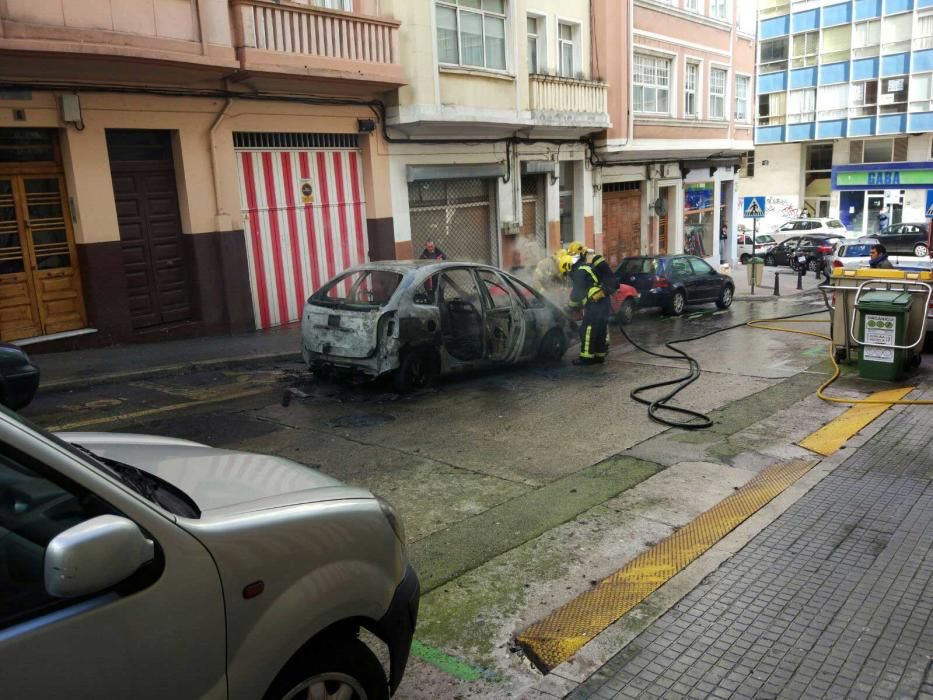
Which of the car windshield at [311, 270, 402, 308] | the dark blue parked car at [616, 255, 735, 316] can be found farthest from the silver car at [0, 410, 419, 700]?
the dark blue parked car at [616, 255, 735, 316]

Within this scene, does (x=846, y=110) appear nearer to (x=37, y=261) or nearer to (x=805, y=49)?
(x=805, y=49)

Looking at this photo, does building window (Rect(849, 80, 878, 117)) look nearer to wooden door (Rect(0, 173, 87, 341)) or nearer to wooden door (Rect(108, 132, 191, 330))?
wooden door (Rect(108, 132, 191, 330))

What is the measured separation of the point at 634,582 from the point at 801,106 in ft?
154

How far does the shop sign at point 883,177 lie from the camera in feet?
134

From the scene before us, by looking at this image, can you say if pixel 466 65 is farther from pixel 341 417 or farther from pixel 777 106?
pixel 777 106

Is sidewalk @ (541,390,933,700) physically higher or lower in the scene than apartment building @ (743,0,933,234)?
lower

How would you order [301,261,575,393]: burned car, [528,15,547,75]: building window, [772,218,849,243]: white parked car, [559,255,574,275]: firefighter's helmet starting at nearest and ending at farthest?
[301,261,575,393]: burned car
[559,255,574,275]: firefighter's helmet
[528,15,547,75]: building window
[772,218,849,243]: white parked car

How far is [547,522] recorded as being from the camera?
548 cm

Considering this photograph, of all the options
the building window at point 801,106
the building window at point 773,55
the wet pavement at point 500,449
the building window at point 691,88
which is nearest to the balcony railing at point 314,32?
the wet pavement at point 500,449

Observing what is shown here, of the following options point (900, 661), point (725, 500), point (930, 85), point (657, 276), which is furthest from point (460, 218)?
point (930, 85)

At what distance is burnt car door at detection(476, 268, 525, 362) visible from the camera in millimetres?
10000

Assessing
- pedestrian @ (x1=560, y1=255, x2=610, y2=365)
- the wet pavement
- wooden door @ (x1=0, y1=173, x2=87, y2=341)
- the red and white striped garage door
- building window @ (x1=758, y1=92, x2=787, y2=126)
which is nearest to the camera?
the wet pavement

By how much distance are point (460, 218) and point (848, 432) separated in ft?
38.7

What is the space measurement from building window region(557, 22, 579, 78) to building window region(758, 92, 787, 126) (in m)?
30.0
